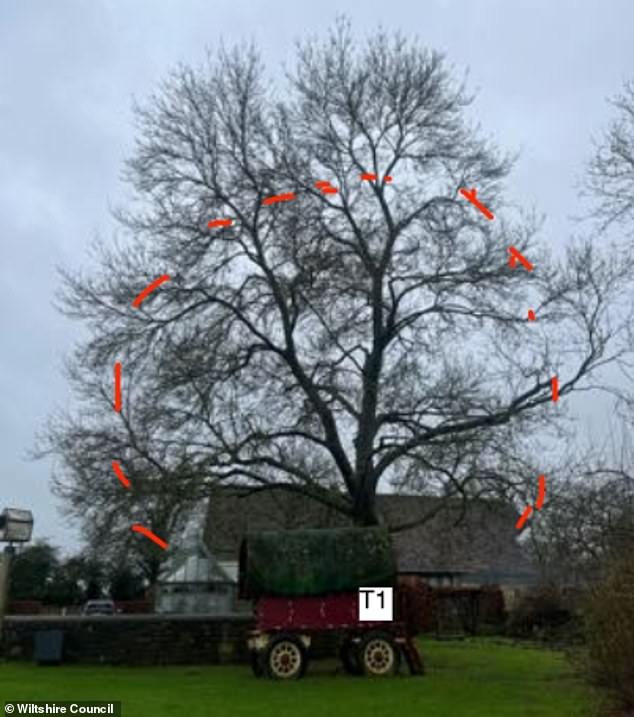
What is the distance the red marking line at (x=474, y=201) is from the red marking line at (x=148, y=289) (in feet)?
24.5

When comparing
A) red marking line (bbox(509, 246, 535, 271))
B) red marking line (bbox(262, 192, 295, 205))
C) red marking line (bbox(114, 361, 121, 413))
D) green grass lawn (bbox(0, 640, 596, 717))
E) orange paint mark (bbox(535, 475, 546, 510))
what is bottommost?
green grass lawn (bbox(0, 640, 596, 717))

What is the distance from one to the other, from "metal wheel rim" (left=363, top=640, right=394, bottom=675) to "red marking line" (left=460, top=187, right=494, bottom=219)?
33.8ft

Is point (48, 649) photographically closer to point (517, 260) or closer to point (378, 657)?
point (378, 657)

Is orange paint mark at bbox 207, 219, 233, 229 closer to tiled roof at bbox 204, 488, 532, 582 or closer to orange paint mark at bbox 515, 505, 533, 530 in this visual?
tiled roof at bbox 204, 488, 532, 582

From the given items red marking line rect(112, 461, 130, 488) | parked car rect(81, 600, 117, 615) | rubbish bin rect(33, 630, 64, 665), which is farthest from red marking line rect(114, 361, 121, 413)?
parked car rect(81, 600, 117, 615)

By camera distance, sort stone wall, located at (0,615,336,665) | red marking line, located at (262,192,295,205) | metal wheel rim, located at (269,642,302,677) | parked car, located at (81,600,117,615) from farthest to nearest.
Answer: parked car, located at (81,600,117,615)
stone wall, located at (0,615,336,665)
red marking line, located at (262,192,295,205)
metal wheel rim, located at (269,642,302,677)

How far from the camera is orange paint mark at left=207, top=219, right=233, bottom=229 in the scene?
22577 mm

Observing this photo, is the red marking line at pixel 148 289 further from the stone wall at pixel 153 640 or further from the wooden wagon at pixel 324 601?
the stone wall at pixel 153 640

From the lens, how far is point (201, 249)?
2234 centimetres

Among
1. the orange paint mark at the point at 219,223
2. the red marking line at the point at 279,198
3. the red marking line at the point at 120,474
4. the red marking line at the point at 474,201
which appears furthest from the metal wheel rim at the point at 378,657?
the red marking line at the point at 474,201

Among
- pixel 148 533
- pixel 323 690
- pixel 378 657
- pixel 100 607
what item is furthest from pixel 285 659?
pixel 100 607

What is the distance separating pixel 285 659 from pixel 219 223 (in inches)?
393

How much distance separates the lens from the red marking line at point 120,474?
20219 millimetres

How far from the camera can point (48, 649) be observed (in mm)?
23094
